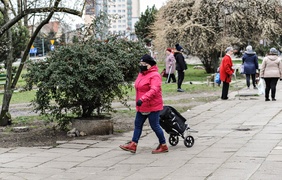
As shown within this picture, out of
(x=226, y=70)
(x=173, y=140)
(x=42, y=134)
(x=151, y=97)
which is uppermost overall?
(x=151, y=97)

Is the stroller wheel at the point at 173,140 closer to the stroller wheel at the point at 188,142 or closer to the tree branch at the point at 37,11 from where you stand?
the stroller wheel at the point at 188,142

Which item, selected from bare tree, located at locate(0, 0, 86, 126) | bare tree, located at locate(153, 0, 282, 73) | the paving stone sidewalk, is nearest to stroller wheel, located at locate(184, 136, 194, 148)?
the paving stone sidewalk

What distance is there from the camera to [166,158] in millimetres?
8680

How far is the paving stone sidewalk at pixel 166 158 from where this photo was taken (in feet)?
24.7

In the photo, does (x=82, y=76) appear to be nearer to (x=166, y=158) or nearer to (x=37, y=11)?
(x=37, y=11)

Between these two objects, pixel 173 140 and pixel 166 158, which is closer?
pixel 166 158

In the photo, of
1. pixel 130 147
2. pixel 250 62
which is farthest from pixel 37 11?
pixel 250 62

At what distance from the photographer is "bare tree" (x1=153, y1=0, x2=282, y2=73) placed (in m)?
29.9

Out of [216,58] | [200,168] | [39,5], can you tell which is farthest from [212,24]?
[200,168]

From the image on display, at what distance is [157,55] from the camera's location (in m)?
31.8

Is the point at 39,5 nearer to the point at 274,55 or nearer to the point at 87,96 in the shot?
the point at 87,96

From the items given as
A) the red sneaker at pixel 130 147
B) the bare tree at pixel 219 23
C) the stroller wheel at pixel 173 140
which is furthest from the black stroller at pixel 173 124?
the bare tree at pixel 219 23

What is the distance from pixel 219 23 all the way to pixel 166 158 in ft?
74.2

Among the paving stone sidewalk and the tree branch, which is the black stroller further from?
the tree branch
